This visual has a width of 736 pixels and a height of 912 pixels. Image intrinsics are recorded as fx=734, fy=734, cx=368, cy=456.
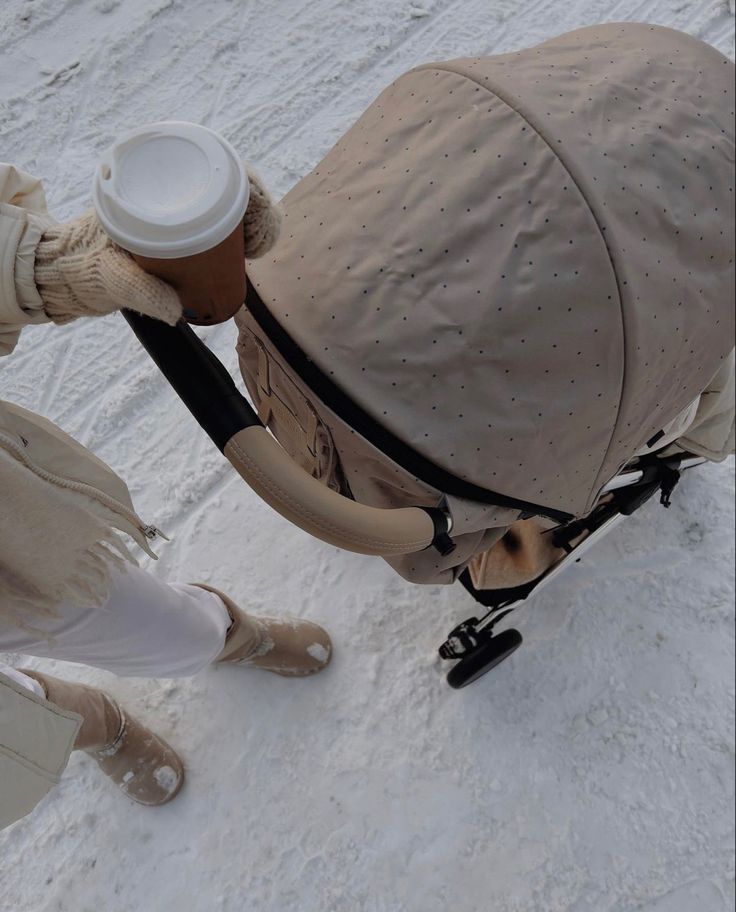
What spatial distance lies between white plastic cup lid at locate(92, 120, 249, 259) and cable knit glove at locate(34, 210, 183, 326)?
0.14 ft

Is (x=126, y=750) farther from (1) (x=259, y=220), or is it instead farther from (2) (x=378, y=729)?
(1) (x=259, y=220)

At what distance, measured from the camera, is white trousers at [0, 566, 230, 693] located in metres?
0.95

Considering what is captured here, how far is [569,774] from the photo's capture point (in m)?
1.52

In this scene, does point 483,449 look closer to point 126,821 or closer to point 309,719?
point 309,719

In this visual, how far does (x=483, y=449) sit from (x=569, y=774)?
96 cm

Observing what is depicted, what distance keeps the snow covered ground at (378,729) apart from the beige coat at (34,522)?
0.55 m

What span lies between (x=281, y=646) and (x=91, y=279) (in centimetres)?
99

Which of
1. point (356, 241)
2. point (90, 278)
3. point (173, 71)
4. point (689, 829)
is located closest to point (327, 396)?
point (356, 241)

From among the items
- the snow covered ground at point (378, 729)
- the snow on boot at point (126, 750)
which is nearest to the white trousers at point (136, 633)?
the snow on boot at point (126, 750)

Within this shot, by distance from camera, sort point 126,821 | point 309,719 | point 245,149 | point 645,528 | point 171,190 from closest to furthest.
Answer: point 171,190 → point 126,821 → point 309,719 → point 645,528 → point 245,149

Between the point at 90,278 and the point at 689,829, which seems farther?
the point at 689,829

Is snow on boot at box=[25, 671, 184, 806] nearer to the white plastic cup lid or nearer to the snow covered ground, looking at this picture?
the snow covered ground

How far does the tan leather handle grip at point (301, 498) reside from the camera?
2.39 feet

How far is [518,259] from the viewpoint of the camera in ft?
2.74
